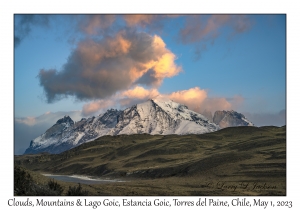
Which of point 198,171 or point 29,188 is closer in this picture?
point 29,188

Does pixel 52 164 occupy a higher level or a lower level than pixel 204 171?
lower

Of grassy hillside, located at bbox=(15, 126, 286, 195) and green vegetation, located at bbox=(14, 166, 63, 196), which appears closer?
green vegetation, located at bbox=(14, 166, 63, 196)

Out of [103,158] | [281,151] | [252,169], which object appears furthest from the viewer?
[103,158]

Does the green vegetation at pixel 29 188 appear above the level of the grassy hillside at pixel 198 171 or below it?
above

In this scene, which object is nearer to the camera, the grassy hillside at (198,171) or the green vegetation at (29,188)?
the green vegetation at (29,188)

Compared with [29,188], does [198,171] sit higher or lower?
lower

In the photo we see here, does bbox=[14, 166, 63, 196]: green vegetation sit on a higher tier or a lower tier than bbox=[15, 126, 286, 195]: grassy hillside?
higher
